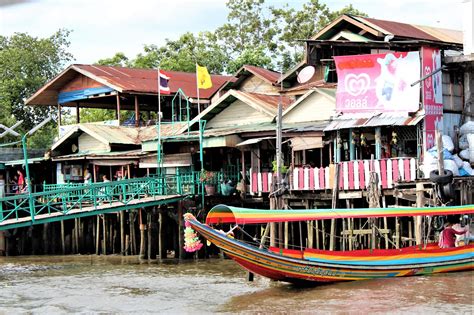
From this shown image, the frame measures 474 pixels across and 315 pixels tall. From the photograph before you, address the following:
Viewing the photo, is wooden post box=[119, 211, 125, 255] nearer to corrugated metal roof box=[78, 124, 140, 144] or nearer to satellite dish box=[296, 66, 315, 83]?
corrugated metal roof box=[78, 124, 140, 144]

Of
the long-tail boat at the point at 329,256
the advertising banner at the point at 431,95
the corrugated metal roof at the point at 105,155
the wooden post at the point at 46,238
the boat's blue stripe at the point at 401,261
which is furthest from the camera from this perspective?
the wooden post at the point at 46,238

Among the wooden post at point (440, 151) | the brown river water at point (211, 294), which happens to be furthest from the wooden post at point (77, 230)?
the wooden post at point (440, 151)

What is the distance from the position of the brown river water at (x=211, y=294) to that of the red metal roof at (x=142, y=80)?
9078mm

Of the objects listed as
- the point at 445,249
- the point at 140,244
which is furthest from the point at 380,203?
the point at 140,244

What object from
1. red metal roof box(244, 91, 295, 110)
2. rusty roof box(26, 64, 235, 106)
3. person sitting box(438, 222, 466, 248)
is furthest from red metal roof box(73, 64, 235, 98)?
person sitting box(438, 222, 466, 248)

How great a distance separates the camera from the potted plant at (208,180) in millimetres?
24047

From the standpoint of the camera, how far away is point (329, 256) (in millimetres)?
16812

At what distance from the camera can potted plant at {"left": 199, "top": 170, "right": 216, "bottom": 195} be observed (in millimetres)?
24047

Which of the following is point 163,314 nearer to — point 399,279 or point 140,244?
point 399,279

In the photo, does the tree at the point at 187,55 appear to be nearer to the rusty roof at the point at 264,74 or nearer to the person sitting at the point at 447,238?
the rusty roof at the point at 264,74

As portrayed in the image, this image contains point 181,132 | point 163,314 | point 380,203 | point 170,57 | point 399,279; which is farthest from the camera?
point 170,57

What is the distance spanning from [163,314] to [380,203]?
662cm

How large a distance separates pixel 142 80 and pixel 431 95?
13092mm

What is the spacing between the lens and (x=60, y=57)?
1612 inches
